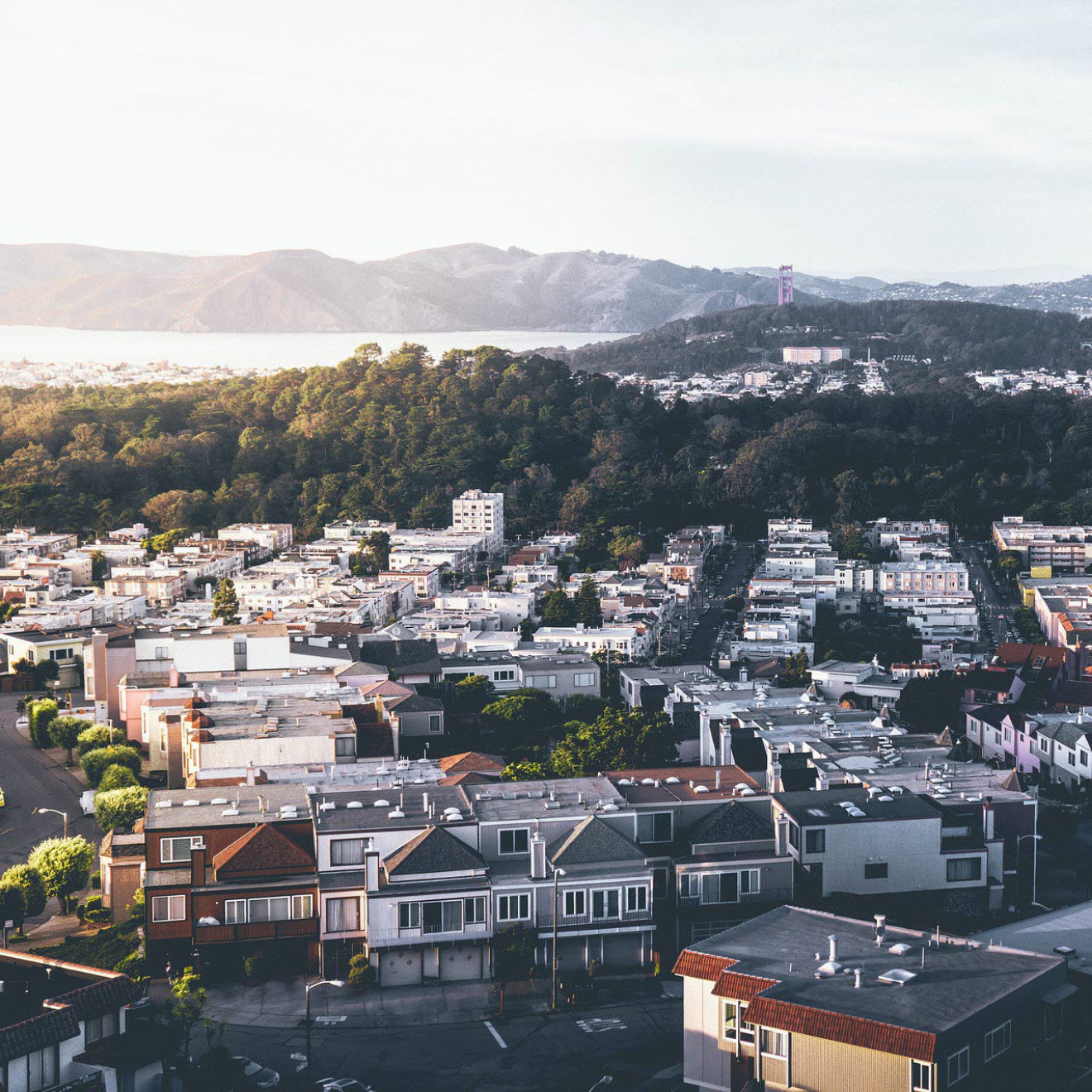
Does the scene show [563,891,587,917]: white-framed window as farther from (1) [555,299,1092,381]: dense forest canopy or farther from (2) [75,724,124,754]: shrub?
(1) [555,299,1092,381]: dense forest canopy

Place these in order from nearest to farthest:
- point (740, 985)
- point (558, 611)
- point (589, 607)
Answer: point (740, 985) < point (589, 607) < point (558, 611)

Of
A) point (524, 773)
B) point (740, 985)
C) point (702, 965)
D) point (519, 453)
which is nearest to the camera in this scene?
point (740, 985)

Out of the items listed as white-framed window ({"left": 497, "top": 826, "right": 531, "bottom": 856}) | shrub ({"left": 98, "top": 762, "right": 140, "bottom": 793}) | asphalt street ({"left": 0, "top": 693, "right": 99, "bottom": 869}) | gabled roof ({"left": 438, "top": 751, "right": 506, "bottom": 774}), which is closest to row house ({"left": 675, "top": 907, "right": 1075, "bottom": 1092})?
white-framed window ({"left": 497, "top": 826, "right": 531, "bottom": 856})

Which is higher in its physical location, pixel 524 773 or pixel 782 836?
pixel 782 836

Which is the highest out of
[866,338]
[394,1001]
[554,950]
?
[866,338]

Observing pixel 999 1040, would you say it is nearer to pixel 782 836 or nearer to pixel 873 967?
pixel 873 967

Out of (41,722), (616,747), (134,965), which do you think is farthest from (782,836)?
(41,722)
